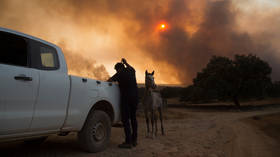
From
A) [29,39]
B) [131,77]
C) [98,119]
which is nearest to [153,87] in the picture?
[131,77]

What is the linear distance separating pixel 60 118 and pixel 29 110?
2.29 feet

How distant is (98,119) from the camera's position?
5.21 metres

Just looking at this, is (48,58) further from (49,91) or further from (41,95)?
(41,95)

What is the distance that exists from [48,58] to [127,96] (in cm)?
249

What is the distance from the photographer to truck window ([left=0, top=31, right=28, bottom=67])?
3.54 meters

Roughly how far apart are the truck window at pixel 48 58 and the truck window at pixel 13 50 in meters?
0.33

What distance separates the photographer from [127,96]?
604 cm

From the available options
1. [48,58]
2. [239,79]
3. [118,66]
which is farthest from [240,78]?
[48,58]

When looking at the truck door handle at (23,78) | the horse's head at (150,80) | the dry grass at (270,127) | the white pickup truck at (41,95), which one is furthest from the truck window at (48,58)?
the dry grass at (270,127)

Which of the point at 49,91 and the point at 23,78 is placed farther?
the point at 49,91

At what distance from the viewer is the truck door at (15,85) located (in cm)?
321

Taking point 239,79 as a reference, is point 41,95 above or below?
below

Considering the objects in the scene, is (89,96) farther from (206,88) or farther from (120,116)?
(206,88)

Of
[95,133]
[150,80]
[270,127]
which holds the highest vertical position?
[150,80]
